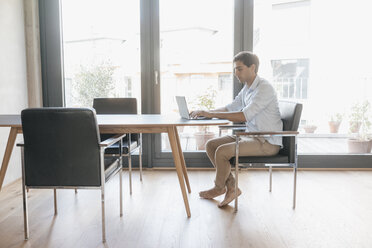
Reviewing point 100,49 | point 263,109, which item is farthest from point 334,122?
point 100,49

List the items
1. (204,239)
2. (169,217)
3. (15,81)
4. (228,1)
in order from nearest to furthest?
1. (204,239)
2. (169,217)
3. (15,81)
4. (228,1)

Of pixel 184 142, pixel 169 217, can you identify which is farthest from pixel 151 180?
pixel 169 217

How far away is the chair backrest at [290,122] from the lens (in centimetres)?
236

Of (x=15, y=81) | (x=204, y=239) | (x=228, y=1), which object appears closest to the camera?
(x=204, y=239)

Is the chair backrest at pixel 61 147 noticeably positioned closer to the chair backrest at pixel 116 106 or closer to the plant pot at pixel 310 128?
the chair backrest at pixel 116 106

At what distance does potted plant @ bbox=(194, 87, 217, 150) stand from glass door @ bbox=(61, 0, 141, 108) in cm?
71

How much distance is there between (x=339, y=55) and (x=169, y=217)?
2639mm

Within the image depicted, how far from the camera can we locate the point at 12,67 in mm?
3105

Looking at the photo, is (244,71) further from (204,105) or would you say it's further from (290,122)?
(204,105)

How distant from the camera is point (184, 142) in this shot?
3.71m

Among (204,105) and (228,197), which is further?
(204,105)

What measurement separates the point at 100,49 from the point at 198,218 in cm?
228

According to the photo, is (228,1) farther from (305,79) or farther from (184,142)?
(184,142)

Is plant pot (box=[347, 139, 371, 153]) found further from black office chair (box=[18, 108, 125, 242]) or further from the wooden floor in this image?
black office chair (box=[18, 108, 125, 242])
